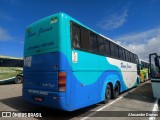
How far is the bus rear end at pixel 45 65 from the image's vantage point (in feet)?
17.0

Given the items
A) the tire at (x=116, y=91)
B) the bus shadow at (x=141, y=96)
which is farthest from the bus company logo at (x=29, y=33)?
the bus shadow at (x=141, y=96)

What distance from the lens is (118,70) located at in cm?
970

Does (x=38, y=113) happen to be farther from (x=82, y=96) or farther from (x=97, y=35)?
(x=97, y=35)

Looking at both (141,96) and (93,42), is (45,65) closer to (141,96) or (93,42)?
(93,42)

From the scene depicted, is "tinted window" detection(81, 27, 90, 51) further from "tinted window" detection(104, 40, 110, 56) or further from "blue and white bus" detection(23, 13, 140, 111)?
"tinted window" detection(104, 40, 110, 56)

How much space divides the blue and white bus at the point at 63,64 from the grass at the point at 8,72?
33.5 ft

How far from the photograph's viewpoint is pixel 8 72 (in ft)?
53.4

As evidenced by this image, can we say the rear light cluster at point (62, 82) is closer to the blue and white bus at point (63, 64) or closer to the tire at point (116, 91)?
the blue and white bus at point (63, 64)

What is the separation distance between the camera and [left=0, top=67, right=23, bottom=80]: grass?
15.6 metres

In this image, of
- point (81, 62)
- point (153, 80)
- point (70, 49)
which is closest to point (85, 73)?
point (81, 62)

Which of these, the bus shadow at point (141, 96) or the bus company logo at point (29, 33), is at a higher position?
the bus company logo at point (29, 33)

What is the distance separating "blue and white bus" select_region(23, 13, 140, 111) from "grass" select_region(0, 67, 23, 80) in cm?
1021

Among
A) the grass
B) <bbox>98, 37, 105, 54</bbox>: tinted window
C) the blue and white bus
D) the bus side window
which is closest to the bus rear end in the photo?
the blue and white bus

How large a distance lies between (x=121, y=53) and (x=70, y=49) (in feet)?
19.9
